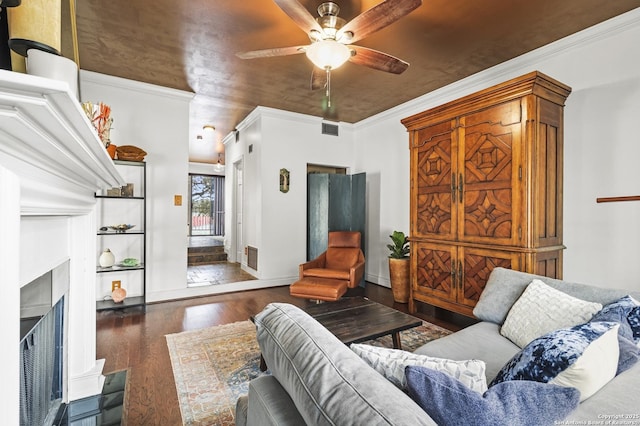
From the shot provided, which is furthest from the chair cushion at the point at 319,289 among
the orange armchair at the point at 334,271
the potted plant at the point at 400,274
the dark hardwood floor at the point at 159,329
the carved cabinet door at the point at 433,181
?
the carved cabinet door at the point at 433,181

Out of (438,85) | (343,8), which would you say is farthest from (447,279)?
(343,8)

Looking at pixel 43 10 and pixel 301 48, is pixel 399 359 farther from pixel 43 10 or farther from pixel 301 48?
pixel 301 48

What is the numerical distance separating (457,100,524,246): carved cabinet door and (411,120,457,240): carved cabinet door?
11 centimetres

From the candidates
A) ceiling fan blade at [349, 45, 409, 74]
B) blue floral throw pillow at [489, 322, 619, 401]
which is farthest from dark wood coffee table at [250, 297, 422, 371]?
ceiling fan blade at [349, 45, 409, 74]

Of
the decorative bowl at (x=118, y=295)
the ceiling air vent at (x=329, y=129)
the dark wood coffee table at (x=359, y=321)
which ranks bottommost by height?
the decorative bowl at (x=118, y=295)

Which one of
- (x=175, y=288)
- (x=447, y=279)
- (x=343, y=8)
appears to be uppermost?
(x=343, y=8)

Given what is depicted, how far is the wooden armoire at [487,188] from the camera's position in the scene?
2602 millimetres

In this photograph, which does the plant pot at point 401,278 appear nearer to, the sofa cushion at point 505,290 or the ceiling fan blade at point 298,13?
the sofa cushion at point 505,290

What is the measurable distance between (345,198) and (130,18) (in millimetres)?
3685

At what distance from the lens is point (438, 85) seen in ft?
12.7

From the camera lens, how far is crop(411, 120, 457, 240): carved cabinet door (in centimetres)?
320

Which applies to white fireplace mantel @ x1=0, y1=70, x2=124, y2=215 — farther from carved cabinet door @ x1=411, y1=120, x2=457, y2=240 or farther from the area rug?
carved cabinet door @ x1=411, y1=120, x2=457, y2=240

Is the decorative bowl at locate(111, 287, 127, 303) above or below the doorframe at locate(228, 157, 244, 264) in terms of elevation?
below

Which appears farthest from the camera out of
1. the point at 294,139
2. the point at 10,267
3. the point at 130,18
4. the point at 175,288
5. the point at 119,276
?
the point at 294,139
